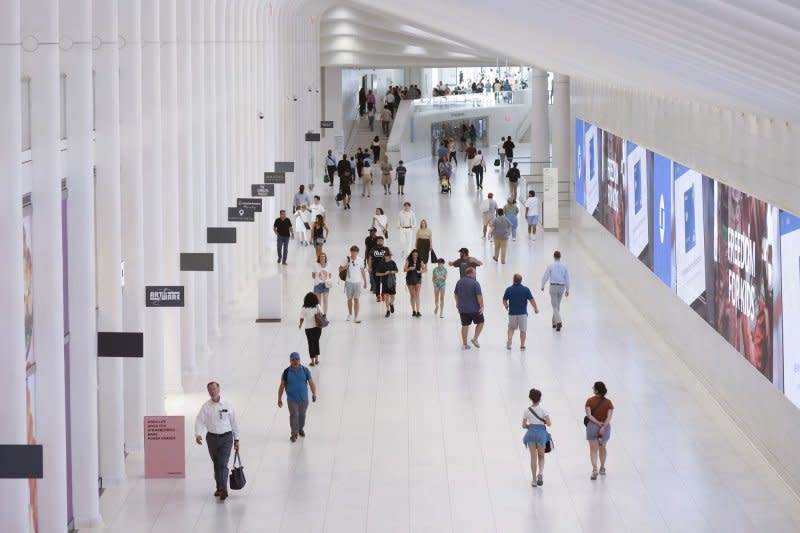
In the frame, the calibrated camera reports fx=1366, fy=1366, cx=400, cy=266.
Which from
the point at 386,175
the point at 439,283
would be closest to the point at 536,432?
the point at 439,283

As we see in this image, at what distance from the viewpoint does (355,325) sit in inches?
882

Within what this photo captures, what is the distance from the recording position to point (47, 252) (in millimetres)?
11188

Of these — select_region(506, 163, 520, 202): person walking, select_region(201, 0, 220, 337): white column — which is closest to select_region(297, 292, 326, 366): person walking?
select_region(201, 0, 220, 337): white column

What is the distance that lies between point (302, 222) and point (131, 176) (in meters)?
16.7

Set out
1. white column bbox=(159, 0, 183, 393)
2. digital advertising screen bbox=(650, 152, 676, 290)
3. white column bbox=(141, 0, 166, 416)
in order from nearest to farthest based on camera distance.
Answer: white column bbox=(141, 0, 166, 416), white column bbox=(159, 0, 183, 393), digital advertising screen bbox=(650, 152, 676, 290)

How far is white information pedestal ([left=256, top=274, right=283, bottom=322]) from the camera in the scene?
2270cm

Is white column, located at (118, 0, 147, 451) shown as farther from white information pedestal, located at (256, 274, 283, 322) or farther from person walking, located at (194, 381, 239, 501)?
white information pedestal, located at (256, 274, 283, 322)

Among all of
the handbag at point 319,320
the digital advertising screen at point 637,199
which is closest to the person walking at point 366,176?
the digital advertising screen at point 637,199

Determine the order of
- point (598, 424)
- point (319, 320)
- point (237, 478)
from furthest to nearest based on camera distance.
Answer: point (319, 320), point (598, 424), point (237, 478)

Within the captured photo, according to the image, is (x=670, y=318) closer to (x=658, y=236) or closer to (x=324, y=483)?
(x=658, y=236)

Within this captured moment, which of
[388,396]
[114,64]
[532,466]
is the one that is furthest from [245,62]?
[532,466]

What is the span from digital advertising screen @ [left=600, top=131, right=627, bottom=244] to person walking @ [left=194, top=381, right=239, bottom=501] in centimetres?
1285

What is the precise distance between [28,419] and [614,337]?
11667mm

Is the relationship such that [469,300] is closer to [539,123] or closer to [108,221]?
[108,221]
